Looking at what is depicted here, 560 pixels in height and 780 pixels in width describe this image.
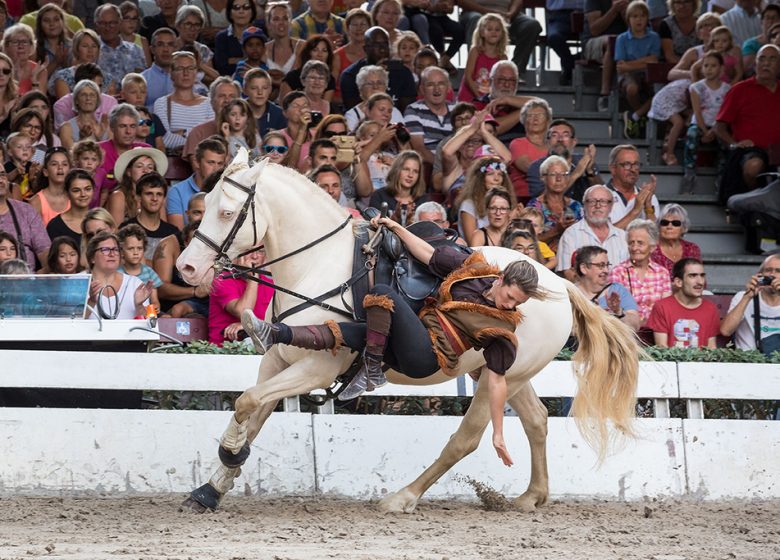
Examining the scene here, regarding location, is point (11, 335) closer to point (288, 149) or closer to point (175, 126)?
point (288, 149)

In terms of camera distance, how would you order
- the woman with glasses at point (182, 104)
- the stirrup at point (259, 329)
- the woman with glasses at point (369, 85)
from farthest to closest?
the woman with glasses at point (369, 85), the woman with glasses at point (182, 104), the stirrup at point (259, 329)

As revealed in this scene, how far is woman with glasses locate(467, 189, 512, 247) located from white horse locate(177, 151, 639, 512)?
7.25 feet

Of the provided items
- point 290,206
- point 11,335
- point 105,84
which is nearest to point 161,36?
point 105,84

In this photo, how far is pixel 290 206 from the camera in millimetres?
6355

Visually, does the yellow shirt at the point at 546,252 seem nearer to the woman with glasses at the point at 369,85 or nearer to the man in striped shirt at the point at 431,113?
the man in striped shirt at the point at 431,113

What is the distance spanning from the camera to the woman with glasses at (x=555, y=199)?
10.1m

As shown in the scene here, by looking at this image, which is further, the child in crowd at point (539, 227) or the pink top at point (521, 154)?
the pink top at point (521, 154)

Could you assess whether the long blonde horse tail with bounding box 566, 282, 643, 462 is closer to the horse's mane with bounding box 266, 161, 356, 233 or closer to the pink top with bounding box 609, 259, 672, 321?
the horse's mane with bounding box 266, 161, 356, 233

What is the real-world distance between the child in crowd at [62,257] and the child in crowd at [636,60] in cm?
676

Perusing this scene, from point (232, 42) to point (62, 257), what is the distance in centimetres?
513

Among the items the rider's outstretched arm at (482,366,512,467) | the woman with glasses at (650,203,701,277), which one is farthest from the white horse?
the woman with glasses at (650,203,701,277)

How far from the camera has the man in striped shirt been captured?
37.7ft

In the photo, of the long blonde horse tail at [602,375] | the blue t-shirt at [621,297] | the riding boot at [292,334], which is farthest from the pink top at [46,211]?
the long blonde horse tail at [602,375]

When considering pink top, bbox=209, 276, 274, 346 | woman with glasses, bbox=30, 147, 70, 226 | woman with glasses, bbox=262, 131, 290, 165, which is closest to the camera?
pink top, bbox=209, 276, 274, 346
